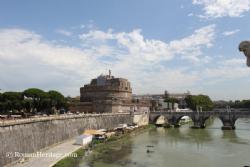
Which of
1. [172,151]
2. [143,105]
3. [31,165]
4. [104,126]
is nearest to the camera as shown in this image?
[31,165]

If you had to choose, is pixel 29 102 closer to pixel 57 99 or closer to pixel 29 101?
pixel 29 101

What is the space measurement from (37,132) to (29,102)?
31353mm

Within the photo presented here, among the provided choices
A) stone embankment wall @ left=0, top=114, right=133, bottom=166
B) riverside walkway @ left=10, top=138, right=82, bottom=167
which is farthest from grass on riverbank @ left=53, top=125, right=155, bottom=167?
stone embankment wall @ left=0, top=114, right=133, bottom=166

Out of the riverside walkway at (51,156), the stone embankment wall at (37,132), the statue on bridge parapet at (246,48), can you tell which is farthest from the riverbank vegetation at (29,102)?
the statue on bridge parapet at (246,48)

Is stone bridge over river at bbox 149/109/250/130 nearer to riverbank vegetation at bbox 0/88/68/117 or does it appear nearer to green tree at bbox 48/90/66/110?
green tree at bbox 48/90/66/110

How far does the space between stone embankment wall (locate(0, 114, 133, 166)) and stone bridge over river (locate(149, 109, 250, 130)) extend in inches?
1013

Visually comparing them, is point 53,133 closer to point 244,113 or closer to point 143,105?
point 244,113

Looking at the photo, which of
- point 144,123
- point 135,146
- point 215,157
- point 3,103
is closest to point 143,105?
point 144,123

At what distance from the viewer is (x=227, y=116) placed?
75062 mm

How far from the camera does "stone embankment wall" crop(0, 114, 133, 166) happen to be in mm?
31141

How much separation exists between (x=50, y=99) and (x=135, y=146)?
1248 inches

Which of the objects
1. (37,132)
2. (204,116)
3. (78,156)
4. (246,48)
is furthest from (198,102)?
(246,48)

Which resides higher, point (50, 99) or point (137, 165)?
point (50, 99)

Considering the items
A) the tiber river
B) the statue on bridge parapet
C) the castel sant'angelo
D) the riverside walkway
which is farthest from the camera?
the castel sant'angelo
